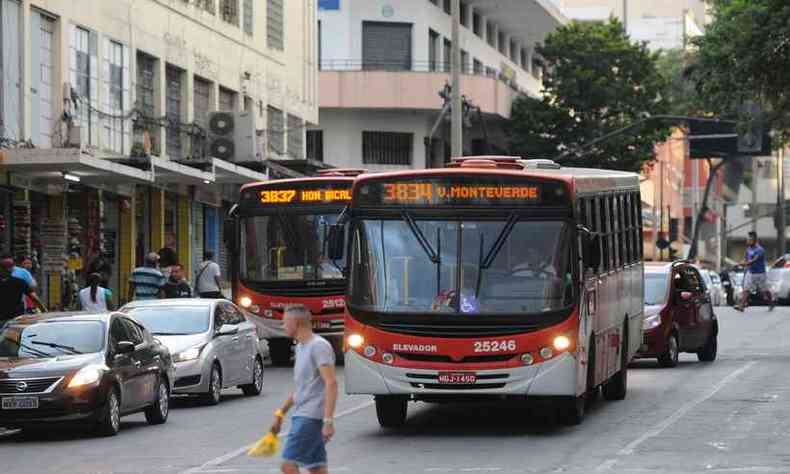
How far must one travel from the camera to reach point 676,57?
341 ft

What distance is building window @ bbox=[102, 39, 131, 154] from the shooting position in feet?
125

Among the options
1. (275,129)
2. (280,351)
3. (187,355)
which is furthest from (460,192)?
(275,129)

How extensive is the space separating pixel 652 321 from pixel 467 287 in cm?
1097

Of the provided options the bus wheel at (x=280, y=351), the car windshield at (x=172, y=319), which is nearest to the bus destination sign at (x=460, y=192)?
the car windshield at (x=172, y=319)

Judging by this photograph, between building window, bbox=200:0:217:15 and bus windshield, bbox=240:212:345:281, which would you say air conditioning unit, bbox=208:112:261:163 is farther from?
bus windshield, bbox=240:212:345:281

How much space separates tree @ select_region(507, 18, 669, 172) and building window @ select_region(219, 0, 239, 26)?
1113 inches

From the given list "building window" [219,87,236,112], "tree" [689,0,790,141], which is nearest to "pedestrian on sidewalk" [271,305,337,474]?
"tree" [689,0,790,141]

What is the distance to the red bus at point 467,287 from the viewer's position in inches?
724

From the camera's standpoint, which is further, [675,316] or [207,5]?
[207,5]

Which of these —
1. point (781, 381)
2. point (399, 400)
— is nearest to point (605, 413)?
point (399, 400)

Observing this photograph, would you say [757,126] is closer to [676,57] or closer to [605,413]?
[605,413]

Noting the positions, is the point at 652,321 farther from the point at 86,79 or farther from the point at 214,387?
the point at 86,79

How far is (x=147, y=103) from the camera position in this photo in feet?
135

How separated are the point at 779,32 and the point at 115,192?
14.3m
